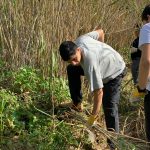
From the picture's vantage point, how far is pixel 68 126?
3.93m

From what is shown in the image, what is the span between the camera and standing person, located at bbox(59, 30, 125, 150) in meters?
3.40

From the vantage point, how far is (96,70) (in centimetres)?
341

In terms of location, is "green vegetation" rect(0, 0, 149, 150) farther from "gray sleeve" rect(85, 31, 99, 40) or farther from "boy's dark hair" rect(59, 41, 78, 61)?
"boy's dark hair" rect(59, 41, 78, 61)

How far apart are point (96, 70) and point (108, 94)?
1.55ft

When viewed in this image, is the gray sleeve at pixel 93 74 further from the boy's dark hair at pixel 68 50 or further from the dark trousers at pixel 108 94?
the dark trousers at pixel 108 94

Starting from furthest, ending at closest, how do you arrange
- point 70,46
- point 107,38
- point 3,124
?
point 107,38 < point 3,124 < point 70,46

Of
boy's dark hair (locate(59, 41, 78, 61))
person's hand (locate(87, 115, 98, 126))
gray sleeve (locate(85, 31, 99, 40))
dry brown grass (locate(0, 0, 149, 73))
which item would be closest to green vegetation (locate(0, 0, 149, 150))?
dry brown grass (locate(0, 0, 149, 73))

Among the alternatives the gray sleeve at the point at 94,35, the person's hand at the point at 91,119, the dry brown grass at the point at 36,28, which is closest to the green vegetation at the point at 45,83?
the dry brown grass at the point at 36,28

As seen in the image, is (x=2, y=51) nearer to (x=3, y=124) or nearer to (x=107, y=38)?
(x=3, y=124)

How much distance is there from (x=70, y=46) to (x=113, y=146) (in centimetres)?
109

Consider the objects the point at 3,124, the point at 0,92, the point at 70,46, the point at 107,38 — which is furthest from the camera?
the point at 107,38

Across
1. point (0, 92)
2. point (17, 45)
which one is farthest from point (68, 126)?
point (17, 45)

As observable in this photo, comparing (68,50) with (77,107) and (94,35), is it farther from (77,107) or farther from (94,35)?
(77,107)


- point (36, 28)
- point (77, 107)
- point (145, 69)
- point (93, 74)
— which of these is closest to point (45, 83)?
point (77, 107)
